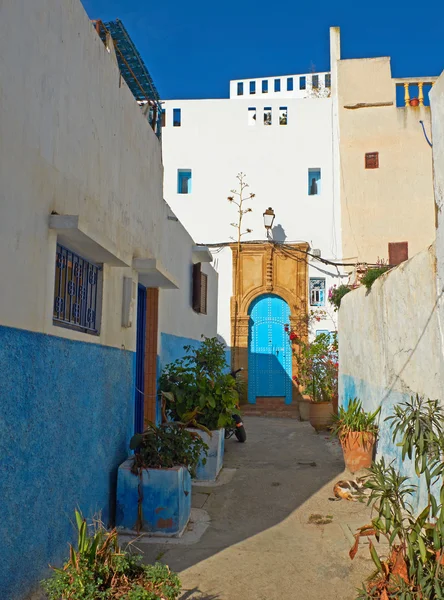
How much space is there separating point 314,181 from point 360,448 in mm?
10111

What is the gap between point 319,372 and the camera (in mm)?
13086

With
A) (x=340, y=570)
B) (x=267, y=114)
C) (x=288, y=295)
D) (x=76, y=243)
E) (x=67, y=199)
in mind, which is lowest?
(x=340, y=570)

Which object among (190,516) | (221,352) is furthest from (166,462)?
(221,352)

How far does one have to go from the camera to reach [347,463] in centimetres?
715

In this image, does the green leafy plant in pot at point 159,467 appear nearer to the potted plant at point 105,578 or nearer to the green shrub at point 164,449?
the green shrub at point 164,449

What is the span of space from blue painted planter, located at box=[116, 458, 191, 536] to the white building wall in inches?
403

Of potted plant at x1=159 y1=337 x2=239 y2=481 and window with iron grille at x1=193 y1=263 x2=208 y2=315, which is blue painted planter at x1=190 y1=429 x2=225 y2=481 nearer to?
potted plant at x1=159 y1=337 x2=239 y2=481

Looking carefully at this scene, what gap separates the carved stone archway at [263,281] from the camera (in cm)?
1483

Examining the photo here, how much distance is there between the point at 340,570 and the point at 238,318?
11.0m

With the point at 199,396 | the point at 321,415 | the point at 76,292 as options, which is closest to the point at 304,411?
the point at 321,415

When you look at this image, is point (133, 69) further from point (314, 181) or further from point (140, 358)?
point (314, 181)

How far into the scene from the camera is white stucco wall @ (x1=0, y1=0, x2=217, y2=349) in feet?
10.1

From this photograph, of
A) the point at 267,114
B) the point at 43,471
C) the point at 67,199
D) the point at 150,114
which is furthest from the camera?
the point at 267,114

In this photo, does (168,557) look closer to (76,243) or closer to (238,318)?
(76,243)
